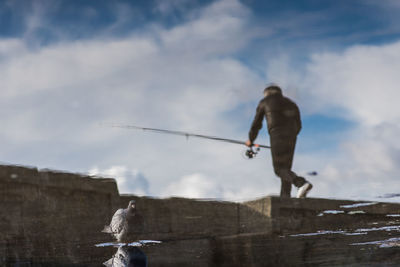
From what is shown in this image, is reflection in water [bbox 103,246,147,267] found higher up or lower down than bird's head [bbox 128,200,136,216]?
lower down

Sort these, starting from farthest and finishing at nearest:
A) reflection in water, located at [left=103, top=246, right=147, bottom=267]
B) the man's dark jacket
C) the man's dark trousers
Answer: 1. the man's dark jacket
2. the man's dark trousers
3. reflection in water, located at [left=103, top=246, right=147, bottom=267]

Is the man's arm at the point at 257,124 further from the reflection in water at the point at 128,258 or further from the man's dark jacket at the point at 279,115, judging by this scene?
the reflection in water at the point at 128,258

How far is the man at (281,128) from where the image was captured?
8555 millimetres

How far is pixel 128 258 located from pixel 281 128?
116 inches

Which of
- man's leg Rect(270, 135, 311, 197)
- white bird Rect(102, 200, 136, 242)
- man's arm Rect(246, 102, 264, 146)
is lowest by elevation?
white bird Rect(102, 200, 136, 242)

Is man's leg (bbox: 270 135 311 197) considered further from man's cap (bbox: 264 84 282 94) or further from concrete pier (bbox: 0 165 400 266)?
concrete pier (bbox: 0 165 400 266)

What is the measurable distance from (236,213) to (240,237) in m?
0.35

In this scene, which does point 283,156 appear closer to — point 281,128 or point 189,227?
point 281,128

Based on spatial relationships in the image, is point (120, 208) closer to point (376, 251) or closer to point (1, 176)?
point (1, 176)

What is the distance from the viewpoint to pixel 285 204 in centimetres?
745

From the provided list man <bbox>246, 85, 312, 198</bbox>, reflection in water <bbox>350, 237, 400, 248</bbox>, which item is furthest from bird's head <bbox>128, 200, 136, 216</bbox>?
reflection in water <bbox>350, 237, 400, 248</bbox>

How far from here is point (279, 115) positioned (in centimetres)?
871

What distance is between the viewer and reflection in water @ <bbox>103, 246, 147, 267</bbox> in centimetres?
667

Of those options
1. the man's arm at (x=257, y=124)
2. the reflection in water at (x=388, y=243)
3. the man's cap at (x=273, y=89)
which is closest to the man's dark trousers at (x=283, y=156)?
the man's arm at (x=257, y=124)
